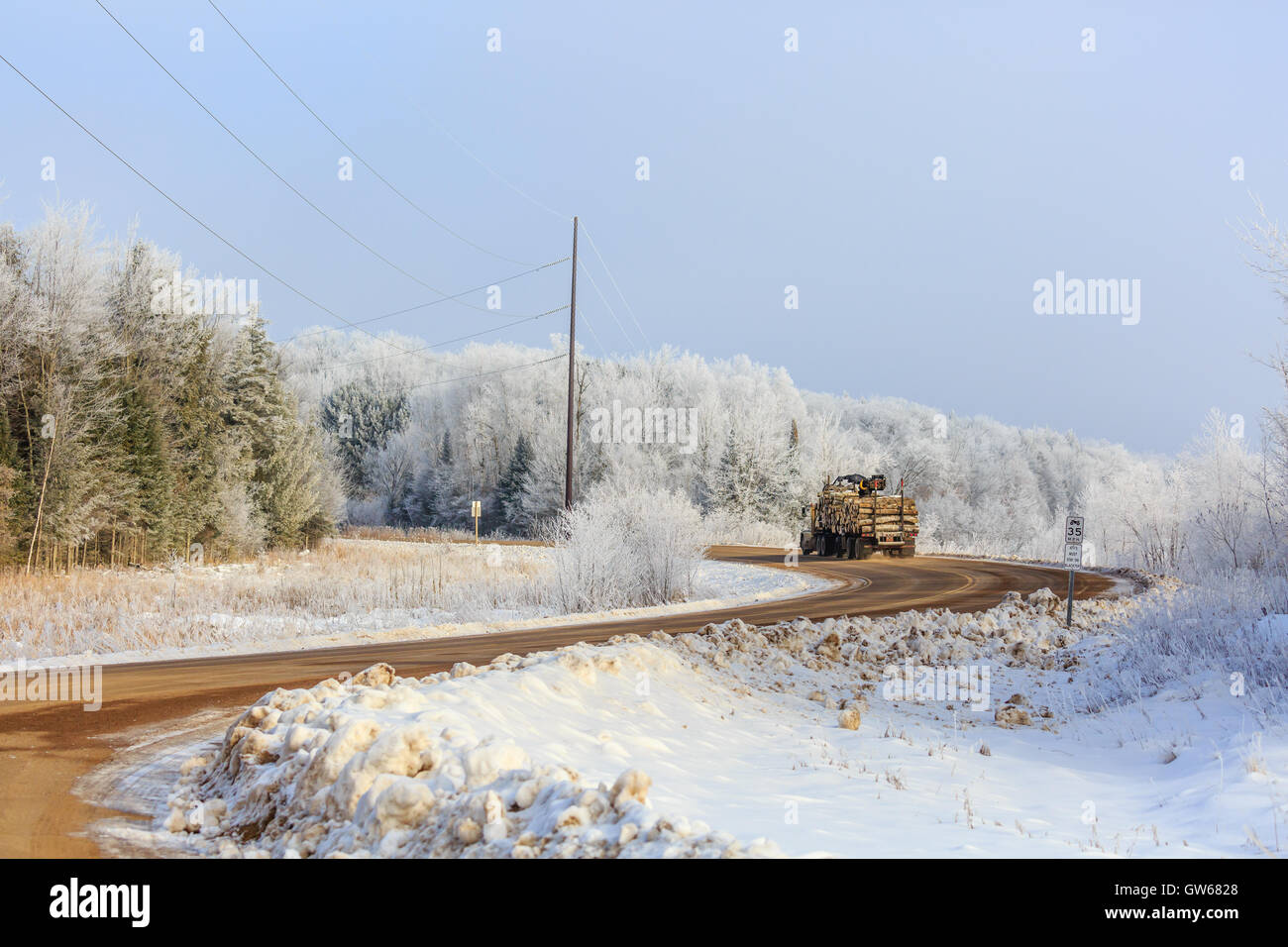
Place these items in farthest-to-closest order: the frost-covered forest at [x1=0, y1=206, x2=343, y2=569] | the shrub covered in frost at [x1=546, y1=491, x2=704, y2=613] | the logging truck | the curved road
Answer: the logging truck < the frost-covered forest at [x1=0, y1=206, x2=343, y2=569] < the shrub covered in frost at [x1=546, y1=491, x2=704, y2=613] < the curved road

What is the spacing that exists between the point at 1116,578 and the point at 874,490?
14275 millimetres

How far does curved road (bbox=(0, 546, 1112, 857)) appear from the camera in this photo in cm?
584

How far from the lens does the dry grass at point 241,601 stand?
15.0 meters

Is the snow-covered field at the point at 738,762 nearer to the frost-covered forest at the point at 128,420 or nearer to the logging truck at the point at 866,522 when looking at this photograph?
the frost-covered forest at the point at 128,420

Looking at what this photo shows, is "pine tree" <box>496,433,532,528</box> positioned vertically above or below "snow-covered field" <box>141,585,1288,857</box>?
above

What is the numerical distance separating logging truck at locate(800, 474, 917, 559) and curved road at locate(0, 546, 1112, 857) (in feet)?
43.3

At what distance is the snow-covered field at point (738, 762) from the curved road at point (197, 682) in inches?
29.7

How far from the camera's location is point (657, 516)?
24.5m

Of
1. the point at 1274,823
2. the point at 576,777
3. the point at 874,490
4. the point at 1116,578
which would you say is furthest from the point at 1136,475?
the point at 576,777

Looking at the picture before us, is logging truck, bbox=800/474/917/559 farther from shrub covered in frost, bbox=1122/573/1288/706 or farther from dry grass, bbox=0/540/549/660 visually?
shrub covered in frost, bbox=1122/573/1288/706

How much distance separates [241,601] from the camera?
20156mm

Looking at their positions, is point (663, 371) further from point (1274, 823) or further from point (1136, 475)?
point (1274, 823)

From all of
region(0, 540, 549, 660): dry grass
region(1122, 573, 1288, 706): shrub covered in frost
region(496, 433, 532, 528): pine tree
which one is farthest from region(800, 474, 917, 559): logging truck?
region(496, 433, 532, 528): pine tree
